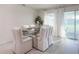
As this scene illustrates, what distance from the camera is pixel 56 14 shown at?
155 centimetres

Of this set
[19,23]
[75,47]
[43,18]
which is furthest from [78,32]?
[19,23]

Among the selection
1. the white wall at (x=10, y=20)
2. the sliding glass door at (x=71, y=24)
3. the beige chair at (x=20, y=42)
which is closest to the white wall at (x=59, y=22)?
the sliding glass door at (x=71, y=24)

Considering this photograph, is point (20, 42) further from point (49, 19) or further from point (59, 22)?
point (59, 22)

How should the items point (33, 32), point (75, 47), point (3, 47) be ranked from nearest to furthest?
1. point (3, 47)
2. point (75, 47)
3. point (33, 32)

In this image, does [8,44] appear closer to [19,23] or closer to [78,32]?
[19,23]

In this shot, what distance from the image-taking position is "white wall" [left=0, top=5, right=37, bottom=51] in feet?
4.39

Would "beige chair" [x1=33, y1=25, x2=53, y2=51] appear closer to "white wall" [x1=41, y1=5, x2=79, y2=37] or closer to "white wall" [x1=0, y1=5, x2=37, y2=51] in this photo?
"white wall" [x1=41, y1=5, x2=79, y2=37]

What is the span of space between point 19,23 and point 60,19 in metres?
0.71

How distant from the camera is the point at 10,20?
4.59ft

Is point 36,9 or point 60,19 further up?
point 36,9

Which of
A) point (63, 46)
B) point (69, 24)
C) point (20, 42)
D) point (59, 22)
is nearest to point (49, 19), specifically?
point (59, 22)

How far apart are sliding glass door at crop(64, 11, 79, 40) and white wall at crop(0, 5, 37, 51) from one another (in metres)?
0.54

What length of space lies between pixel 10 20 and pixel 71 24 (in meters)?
0.99

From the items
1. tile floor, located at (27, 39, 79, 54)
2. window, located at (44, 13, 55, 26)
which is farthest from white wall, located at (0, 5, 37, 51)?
tile floor, located at (27, 39, 79, 54)
